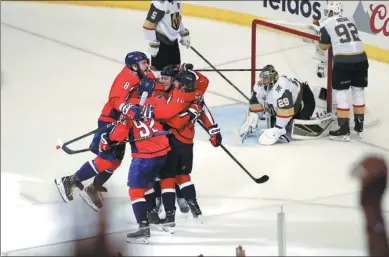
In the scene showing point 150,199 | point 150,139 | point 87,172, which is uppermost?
point 150,139

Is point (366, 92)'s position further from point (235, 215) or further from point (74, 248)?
point (74, 248)

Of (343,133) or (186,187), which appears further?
(343,133)

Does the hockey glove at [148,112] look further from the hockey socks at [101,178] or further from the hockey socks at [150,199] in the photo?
the hockey socks at [101,178]

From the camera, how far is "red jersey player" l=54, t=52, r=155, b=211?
362 cm

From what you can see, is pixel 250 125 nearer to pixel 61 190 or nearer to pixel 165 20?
pixel 165 20

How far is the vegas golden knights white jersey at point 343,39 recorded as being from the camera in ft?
14.4

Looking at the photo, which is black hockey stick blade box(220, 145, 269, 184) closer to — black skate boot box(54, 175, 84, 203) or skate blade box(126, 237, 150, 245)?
black skate boot box(54, 175, 84, 203)

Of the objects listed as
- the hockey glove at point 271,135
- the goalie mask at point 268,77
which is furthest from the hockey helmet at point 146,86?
the hockey glove at point 271,135

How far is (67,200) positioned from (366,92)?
1.75m

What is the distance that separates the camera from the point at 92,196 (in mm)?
3748

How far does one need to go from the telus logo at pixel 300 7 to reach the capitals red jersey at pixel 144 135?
99.0 inches

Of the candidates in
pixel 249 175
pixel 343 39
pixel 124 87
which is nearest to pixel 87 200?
pixel 124 87

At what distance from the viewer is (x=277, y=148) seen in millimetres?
4395

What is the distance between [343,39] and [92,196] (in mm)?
1401
